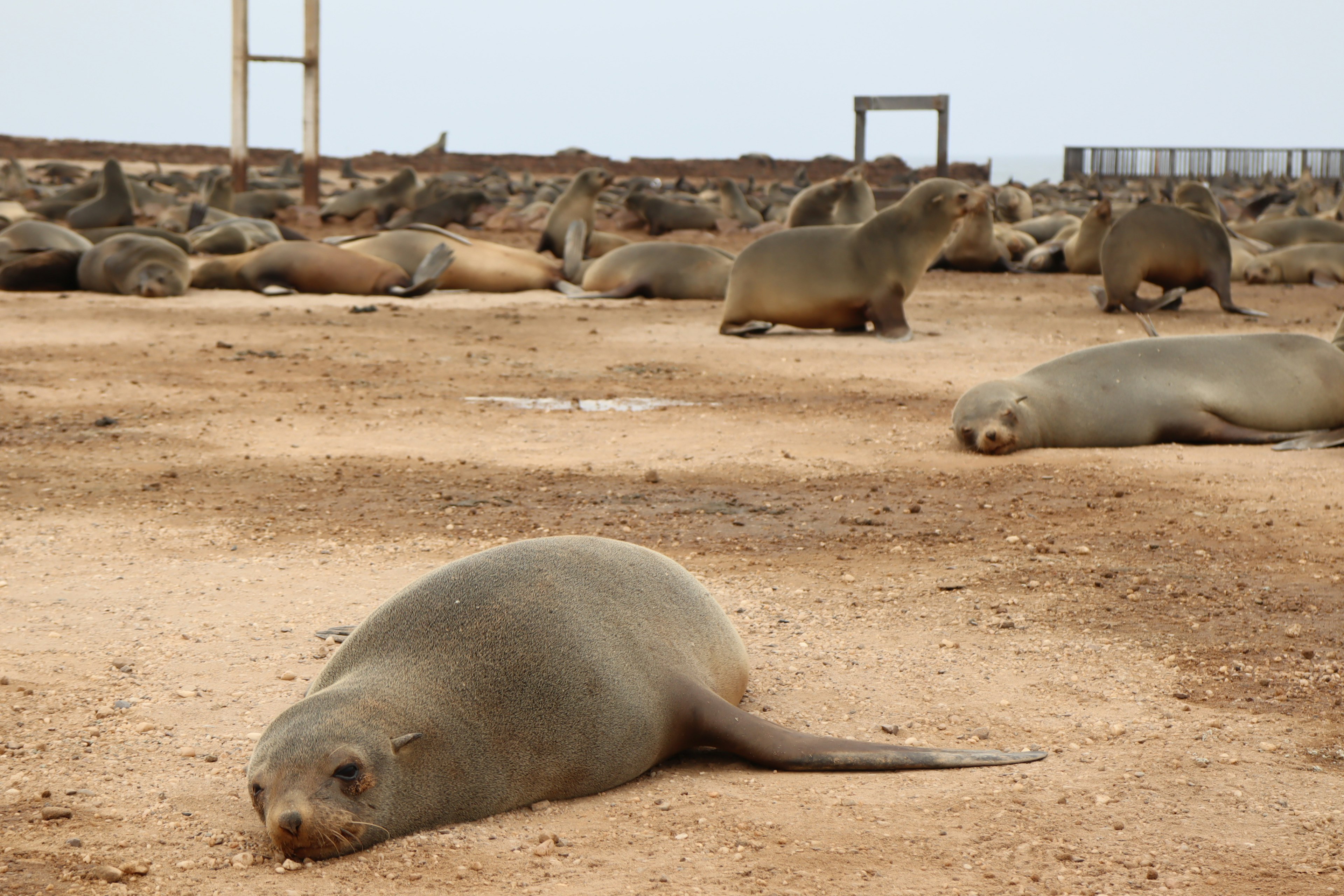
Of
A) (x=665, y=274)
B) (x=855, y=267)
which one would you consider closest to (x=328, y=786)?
(x=855, y=267)

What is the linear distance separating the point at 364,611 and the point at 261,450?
8.94 feet

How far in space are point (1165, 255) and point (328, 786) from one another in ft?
35.1

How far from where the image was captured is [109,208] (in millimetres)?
18672

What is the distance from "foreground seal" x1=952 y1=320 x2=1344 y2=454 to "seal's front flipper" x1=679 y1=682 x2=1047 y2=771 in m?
3.57

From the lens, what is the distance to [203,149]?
47094 mm

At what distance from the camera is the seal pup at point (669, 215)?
70.8 feet

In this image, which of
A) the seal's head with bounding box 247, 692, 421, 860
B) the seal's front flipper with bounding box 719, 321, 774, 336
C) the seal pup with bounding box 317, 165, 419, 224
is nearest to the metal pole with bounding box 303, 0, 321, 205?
the seal pup with bounding box 317, 165, 419, 224

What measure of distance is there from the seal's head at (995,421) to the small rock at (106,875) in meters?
4.70

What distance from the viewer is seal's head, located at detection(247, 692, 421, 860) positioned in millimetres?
2584

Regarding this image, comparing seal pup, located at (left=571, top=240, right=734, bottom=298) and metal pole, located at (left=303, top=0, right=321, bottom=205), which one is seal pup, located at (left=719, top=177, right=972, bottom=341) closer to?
seal pup, located at (left=571, top=240, right=734, bottom=298)

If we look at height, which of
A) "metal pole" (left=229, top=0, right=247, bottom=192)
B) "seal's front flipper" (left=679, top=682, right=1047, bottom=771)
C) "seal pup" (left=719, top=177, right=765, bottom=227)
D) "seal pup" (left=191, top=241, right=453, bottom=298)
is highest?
"metal pole" (left=229, top=0, right=247, bottom=192)

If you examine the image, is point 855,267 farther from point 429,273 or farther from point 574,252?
point 574,252

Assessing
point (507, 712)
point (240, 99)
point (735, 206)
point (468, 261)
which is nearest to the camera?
point (507, 712)

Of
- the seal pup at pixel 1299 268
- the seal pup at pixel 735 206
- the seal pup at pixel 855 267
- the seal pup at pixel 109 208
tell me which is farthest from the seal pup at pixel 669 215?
the seal pup at pixel 855 267
